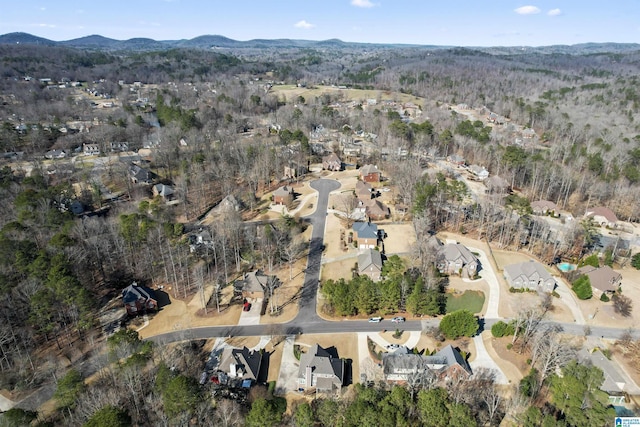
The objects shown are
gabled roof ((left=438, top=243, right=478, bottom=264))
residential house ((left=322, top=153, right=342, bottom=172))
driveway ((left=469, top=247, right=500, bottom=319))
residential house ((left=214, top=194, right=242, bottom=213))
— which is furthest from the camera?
residential house ((left=322, top=153, right=342, bottom=172))

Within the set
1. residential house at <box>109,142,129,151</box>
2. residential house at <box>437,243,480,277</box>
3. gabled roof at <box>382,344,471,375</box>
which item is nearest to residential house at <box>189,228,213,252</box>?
gabled roof at <box>382,344,471,375</box>

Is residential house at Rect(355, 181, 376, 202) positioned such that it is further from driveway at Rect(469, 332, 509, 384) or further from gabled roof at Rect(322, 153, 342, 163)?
driveway at Rect(469, 332, 509, 384)

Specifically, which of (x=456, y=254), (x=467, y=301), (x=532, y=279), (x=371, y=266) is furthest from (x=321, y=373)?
(x=532, y=279)

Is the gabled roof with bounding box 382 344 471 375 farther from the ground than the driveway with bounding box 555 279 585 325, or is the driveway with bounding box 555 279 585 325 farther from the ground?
the gabled roof with bounding box 382 344 471 375

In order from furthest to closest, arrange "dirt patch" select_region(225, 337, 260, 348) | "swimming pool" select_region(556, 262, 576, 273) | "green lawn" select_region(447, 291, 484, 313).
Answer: "swimming pool" select_region(556, 262, 576, 273), "green lawn" select_region(447, 291, 484, 313), "dirt patch" select_region(225, 337, 260, 348)

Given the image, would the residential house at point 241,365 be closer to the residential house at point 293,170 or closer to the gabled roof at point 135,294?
the gabled roof at point 135,294

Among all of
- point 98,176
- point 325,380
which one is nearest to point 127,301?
point 325,380

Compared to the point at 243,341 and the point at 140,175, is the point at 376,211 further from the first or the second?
the point at 140,175
